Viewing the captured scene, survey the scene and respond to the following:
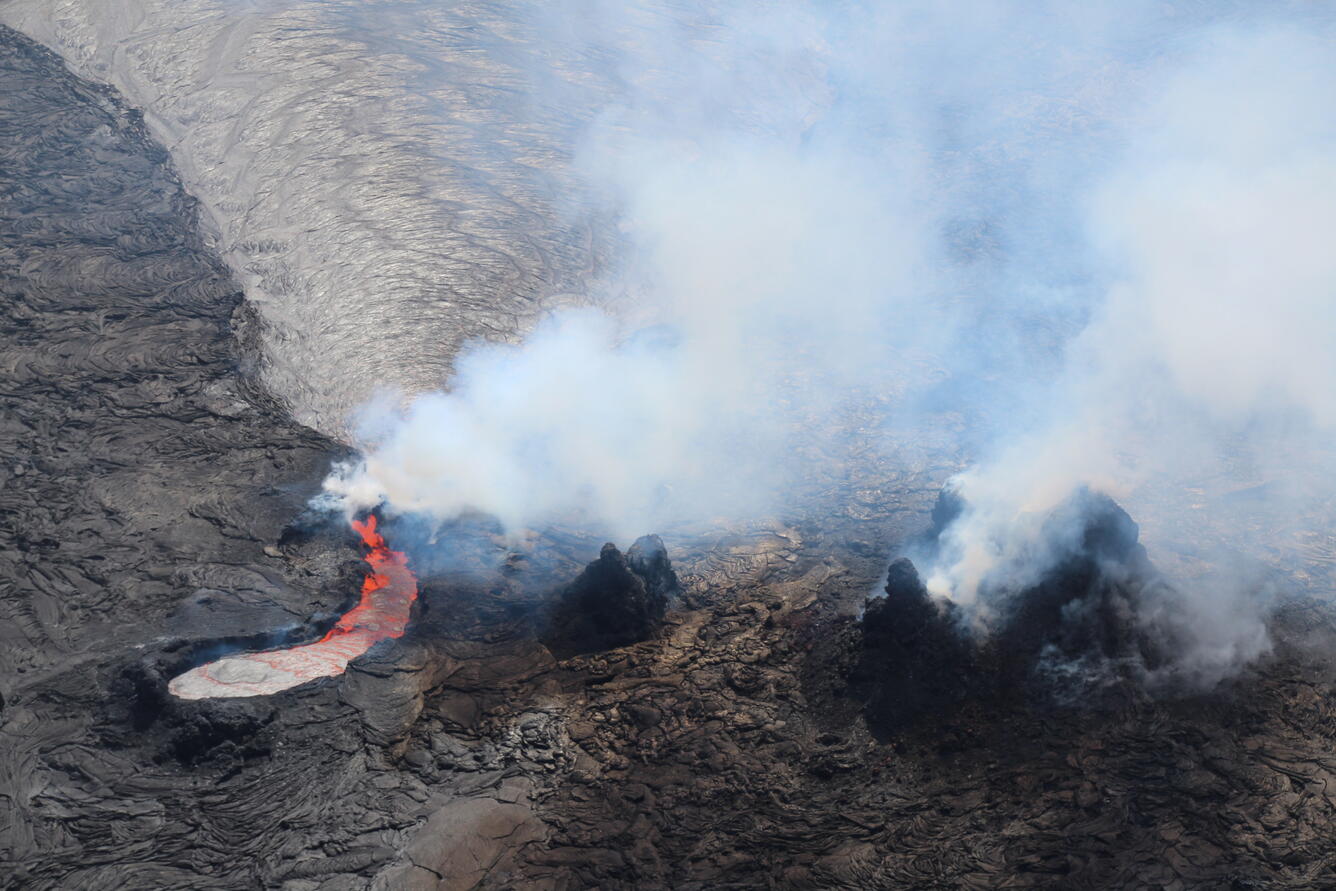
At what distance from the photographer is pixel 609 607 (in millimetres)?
18234

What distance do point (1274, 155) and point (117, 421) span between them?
33354 millimetres

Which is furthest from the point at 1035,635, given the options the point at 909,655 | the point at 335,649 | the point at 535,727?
the point at 335,649

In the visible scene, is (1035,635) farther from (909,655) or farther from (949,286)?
(949,286)

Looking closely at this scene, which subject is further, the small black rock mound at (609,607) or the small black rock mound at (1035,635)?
the small black rock mound at (609,607)

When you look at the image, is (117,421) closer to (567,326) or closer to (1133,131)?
(567,326)

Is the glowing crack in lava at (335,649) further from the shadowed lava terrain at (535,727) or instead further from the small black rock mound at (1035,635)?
the small black rock mound at (1035,635)

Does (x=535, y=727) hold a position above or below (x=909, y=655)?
below

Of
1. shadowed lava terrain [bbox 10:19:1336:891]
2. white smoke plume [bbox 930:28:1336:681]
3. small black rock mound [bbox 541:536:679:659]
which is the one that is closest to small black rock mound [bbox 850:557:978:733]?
shadowed lava terrain [bbox 10:19:1336:891]

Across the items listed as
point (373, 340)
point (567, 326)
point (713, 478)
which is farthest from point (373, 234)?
point (713, 478)

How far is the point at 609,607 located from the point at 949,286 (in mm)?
15666

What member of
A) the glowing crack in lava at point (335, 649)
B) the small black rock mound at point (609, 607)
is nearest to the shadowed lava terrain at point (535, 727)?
the small black rock mound at point (609, 607)

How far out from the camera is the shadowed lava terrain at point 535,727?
1400cm

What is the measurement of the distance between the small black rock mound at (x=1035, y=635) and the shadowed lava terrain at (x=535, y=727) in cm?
26

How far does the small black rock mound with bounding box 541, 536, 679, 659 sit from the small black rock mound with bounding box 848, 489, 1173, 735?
3968 mm
